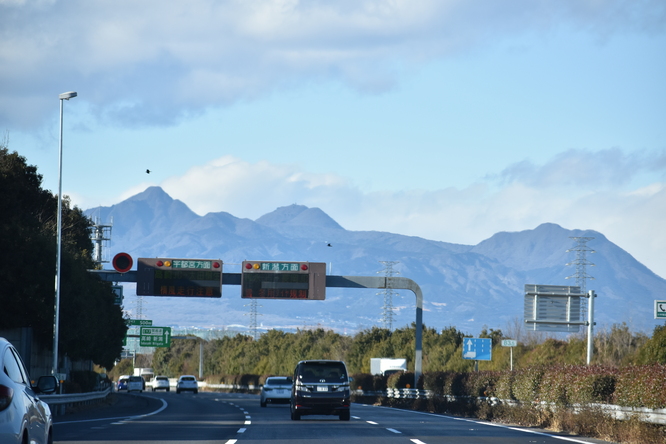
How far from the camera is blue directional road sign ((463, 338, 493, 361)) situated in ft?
174

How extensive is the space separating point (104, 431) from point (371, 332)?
76.7 metres

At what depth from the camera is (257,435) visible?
1920 cm

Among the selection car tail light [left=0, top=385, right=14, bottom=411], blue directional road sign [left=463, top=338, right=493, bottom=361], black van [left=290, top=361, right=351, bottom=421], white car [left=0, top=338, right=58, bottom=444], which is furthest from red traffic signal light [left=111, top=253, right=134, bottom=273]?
car tail light [left=0, top=385, right=14, bottom=411]

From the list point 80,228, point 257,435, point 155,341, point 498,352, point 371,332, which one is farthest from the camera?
point 371,332

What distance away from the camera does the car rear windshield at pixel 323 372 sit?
86.2 feet

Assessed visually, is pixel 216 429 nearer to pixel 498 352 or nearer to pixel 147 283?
pixel 147 283

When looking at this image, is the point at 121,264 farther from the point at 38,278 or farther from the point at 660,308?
the point at 660,308

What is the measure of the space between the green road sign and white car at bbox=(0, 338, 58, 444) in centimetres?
7464

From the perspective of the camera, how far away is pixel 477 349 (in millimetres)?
53188

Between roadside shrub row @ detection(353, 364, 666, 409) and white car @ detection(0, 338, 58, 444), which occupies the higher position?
white car @ detection(0, 338, 58, 444)

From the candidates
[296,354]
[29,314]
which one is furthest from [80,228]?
[296,354]

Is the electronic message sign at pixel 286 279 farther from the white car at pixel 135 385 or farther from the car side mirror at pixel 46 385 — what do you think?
the white car at pixel 135 385

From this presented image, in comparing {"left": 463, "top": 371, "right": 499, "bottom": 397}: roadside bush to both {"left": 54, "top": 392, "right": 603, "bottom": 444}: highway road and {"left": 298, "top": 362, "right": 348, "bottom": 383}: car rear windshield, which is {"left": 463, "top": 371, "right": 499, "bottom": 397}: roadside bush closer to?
{"left": 298, "top": 362, "right": 348, "bottom": 383}: car rear windshield

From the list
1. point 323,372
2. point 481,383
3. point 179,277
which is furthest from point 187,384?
point 323,372
